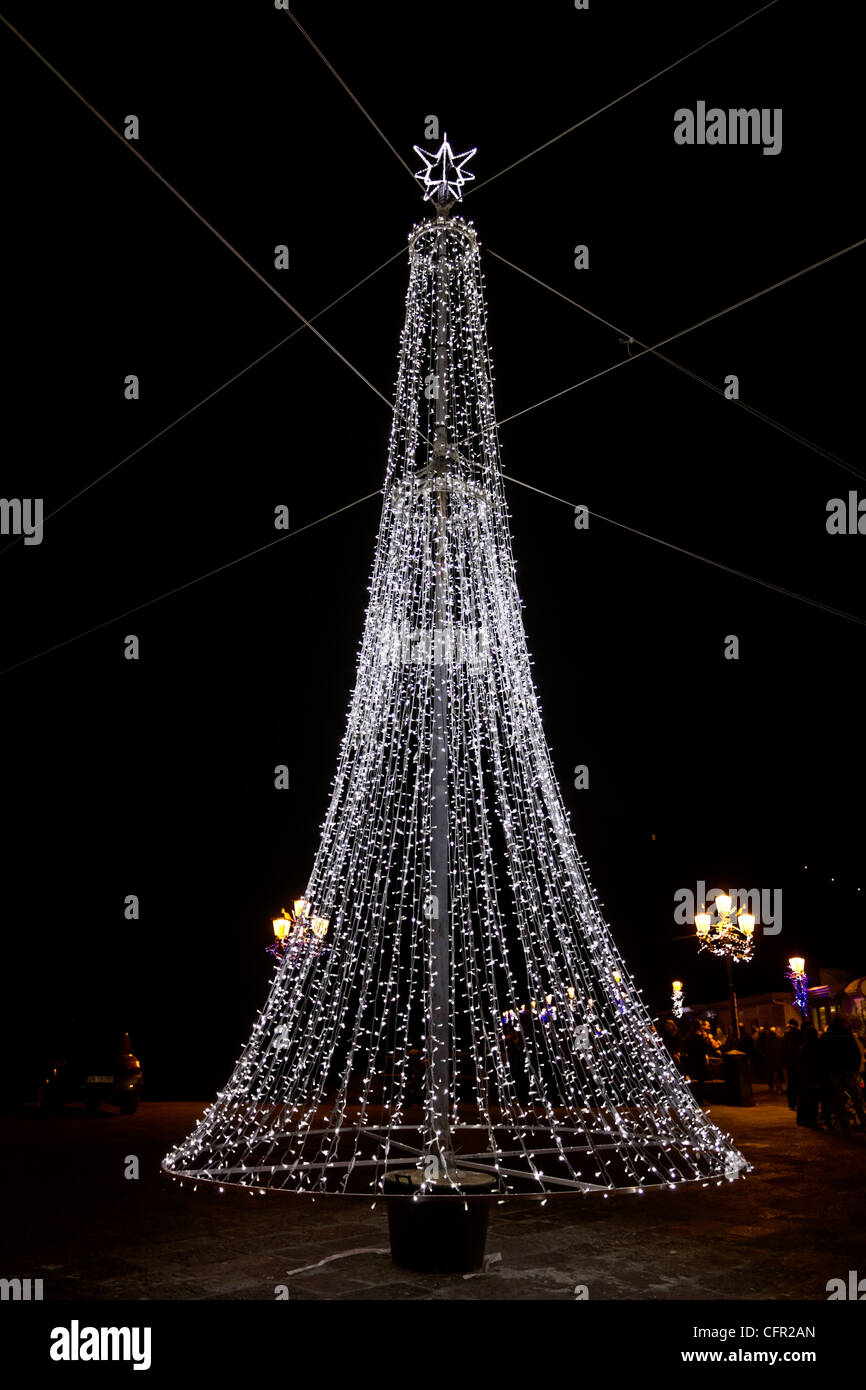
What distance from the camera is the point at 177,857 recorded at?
2542 cm

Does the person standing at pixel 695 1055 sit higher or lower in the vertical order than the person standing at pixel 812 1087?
lower

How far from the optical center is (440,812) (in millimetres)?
6230

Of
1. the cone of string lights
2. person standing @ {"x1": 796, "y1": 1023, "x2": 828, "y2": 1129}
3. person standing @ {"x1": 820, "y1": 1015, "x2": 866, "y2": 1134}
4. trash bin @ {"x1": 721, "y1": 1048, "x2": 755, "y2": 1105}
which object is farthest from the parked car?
person standing @ {"x1": 820, "y1": 1015, "x2": 866, "y2": 1134}

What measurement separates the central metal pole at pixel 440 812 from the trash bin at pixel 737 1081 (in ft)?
35.8

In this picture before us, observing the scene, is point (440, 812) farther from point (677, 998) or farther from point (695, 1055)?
point (677, 998)

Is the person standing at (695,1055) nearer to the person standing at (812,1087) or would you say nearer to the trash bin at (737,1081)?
the trash bin at (737,1081)

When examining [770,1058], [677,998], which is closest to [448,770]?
[770,1058]

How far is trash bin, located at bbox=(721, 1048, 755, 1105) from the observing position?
51.0ft

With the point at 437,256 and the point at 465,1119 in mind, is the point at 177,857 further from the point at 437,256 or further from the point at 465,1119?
the point at 437,256

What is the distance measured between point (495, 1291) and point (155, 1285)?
5.83 feet

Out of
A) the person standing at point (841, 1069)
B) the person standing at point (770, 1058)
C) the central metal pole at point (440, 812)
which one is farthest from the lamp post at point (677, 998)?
the central metal pole at point (440, 812)

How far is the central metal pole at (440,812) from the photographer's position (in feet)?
19.3

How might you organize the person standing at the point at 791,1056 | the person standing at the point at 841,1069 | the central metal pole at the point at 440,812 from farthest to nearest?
the person standing at the point at 791,1056, the person standing at the point at 841,1069, the central metal pole at the point at 440,812

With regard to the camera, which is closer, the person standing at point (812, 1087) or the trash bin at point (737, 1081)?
the person standing at point (812, 1087)
